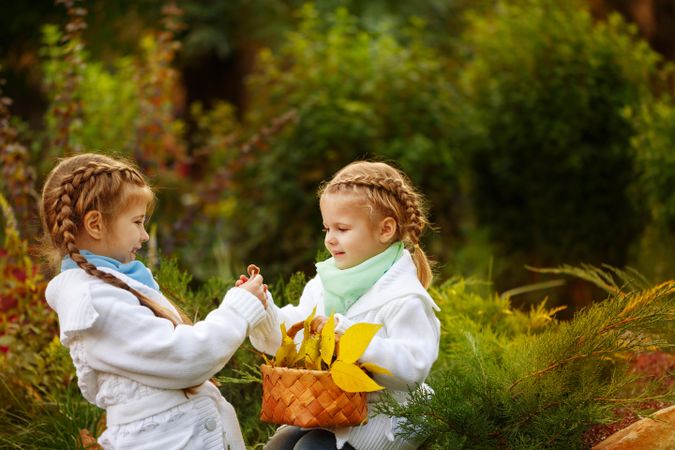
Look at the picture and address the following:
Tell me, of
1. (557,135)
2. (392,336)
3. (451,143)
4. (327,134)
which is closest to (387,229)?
(392,336)

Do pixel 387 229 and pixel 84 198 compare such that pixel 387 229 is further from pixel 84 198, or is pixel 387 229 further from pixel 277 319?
pixel 84 198

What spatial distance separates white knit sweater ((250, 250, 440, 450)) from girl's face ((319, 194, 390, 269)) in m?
0.12

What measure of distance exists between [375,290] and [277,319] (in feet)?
1.19

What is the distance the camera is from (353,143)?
757 cm

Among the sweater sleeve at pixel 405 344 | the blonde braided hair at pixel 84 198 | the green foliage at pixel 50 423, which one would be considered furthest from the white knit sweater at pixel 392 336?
the green foliage at pixel 50 423

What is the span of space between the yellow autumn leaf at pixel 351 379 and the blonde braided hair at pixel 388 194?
0.64m

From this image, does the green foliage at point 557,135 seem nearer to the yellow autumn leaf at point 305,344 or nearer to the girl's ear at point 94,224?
the yellow autumn leaf at point 305,344

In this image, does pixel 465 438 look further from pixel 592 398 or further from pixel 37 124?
pixel 37 124

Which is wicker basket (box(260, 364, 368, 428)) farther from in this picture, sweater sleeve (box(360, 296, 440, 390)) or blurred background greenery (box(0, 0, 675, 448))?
blurred background greenery (box(0, 0, 675, 448))

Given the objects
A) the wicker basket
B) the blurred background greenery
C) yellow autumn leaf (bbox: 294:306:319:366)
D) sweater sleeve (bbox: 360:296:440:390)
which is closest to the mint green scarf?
sweater sleeve (bbox: 360:296:440:390)

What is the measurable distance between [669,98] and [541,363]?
171 inches

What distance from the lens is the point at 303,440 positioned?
10.00 feet

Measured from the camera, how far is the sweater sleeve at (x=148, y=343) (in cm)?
279

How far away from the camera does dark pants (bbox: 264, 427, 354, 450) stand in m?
3.02
